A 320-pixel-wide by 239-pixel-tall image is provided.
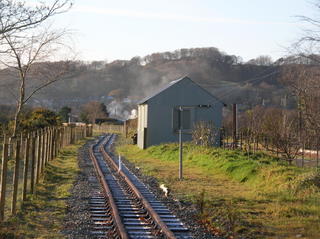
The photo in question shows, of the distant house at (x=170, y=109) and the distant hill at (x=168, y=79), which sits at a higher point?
the distant hill at (x=168, y=79)

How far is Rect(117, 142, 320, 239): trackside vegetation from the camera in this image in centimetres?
904

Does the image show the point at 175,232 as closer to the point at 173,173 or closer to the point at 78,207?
the point at 78,207

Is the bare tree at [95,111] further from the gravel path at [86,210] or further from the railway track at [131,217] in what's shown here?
the railway track at [131,217]

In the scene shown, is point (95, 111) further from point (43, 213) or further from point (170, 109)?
point (43, 213)

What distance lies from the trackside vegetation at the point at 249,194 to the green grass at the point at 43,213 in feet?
9.92

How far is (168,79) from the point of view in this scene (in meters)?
130

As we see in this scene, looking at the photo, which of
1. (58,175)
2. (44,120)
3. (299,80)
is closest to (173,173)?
(58,175)

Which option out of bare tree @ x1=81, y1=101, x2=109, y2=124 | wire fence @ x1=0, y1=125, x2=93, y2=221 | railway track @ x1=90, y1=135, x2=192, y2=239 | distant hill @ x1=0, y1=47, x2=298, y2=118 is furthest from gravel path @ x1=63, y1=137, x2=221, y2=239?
bare tree @ x1=81, y1=101, x2=109, y2=124

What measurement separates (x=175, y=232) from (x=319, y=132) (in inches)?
246

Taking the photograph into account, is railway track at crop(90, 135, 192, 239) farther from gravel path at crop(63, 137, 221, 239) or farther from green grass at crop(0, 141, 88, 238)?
green grass at crop(0, 141, 88, 238)

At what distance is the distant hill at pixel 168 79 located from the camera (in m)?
89.5

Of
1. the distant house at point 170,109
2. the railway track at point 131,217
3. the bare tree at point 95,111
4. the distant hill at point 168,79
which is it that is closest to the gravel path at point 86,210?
the railway track at point 131,217

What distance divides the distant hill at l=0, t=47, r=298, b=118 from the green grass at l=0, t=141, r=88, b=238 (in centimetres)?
6254

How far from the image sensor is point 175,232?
28.8ft
